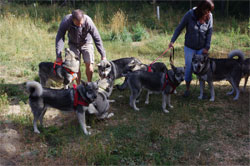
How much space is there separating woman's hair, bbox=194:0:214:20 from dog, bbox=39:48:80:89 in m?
3.28

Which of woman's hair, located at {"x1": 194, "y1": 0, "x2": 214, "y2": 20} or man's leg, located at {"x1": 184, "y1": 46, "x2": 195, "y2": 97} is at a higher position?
woman's hair, located at {"x1": 194, "y1": 0, "x2": 214, "y2": 20}

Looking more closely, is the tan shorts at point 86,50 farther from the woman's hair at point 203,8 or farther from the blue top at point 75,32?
the woman's hair at point 203,8

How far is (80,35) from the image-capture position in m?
6.60

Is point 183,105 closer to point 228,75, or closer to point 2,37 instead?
point 228,75

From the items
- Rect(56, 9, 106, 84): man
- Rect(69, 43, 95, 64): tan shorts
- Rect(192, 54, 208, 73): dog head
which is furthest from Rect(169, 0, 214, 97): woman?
Rect(69, 43, 95, 64): tan shorts

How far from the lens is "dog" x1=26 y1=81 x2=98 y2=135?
5156 mm

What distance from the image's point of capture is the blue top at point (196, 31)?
6.45 metres

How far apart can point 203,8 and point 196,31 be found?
0.58m

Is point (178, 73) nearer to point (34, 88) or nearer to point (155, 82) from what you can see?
point (155, 82)

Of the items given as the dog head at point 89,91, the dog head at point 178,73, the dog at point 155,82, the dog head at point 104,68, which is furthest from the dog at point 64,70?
the dog head at point 178,73

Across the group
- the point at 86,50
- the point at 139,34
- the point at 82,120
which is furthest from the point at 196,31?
the point at 139,34

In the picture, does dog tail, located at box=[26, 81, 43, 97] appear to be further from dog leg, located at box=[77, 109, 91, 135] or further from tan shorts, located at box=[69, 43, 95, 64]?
tan shorts, located at box=[69, 43, 95, 64]

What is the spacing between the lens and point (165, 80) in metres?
6.25

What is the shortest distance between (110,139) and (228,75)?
3.77 metres
